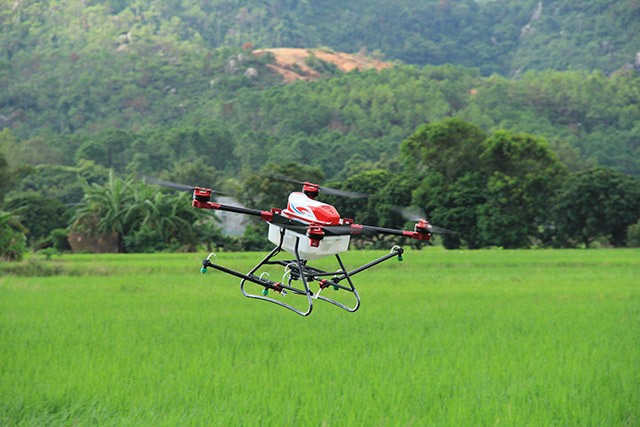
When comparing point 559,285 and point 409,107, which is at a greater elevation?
point 409,107

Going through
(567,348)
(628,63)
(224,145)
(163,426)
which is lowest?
(163,426)

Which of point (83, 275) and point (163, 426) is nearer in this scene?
point (163, 426)

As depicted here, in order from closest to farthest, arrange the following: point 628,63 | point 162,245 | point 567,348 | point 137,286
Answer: point 567,348
point 137,286
point 162,245
point 628,63

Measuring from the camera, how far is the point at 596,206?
40.7 meters

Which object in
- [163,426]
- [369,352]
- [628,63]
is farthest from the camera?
[628,63]

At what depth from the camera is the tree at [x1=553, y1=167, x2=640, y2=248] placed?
3966cm

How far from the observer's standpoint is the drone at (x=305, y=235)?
2266mm

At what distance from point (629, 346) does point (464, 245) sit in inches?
1206

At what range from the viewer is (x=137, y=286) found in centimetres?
1839

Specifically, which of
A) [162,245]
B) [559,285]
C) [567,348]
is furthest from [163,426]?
[162,245]

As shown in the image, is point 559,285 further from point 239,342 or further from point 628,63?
point 628,63

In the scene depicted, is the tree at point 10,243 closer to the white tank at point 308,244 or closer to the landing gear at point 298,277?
the landing gear at point 298,277

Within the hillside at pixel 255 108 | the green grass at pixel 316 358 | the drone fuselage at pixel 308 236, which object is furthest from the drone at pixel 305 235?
the hillside at pixel 255 108

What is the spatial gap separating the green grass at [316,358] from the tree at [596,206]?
21.8m
